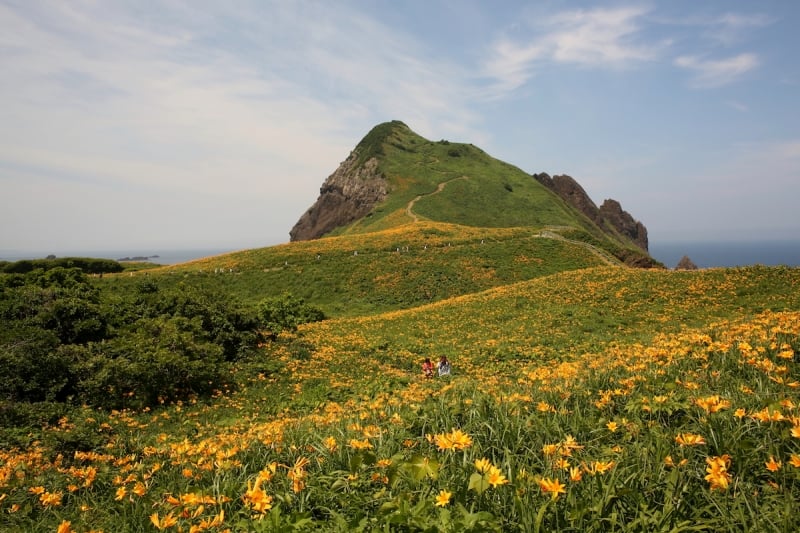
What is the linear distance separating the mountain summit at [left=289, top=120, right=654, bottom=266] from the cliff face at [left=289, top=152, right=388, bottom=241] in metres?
0.28

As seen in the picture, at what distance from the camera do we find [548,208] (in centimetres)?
8506

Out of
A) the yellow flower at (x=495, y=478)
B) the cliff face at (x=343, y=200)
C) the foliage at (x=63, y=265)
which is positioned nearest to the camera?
the yellow flower at (x=495, y=478)

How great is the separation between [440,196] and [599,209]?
56463 mm

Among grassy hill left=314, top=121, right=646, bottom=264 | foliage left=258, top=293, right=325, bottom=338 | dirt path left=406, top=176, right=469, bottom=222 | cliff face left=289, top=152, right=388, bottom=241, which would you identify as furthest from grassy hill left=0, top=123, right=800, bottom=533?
cliff face left=289, top=152, right=388, bottom=241

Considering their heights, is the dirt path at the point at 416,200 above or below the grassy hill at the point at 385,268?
above

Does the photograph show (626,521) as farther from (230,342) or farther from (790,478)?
(230,342)

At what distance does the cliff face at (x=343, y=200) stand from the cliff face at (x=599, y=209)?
1844 inches

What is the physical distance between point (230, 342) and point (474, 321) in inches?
531

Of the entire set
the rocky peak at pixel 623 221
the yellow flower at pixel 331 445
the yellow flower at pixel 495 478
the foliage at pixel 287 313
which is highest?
the rocky peak at pixel 623 221

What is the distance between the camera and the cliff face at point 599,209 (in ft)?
376

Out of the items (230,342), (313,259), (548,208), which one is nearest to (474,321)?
(230,342)

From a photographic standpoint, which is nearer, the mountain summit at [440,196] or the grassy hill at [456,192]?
the grassy hill at [456,192]

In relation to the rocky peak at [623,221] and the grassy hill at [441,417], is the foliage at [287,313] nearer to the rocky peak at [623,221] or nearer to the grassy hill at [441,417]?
the grassy hill at [441,417]

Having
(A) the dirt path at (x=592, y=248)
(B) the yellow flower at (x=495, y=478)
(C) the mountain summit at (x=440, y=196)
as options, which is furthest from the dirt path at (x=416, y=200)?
(B) the yellow flower at (x=495, y=478)
